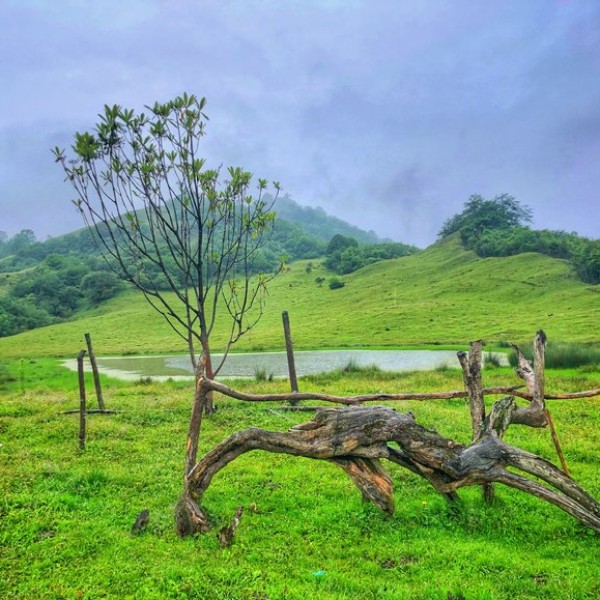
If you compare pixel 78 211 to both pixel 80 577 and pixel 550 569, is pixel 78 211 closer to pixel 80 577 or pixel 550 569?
pixel 80 577

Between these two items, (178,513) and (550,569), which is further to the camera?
(178,513)

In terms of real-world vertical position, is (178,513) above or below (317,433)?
below

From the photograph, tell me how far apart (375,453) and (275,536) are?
1.95 metres

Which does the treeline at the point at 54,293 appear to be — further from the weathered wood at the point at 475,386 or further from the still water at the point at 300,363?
the weathered wood at the point at 475,386

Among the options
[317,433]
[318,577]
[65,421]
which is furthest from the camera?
[65,421]

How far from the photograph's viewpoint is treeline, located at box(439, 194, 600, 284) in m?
62.7

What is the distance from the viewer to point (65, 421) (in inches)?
560

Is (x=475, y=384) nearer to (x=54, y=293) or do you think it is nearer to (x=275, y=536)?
A: (x=275, y=536)

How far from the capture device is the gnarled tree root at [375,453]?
661 cm

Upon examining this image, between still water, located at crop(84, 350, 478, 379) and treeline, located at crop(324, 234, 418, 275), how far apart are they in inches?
Answer: 2481

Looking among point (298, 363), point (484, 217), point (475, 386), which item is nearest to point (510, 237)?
point (484, 217)

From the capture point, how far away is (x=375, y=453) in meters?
6.70

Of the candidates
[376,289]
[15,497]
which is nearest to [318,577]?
[15,497]

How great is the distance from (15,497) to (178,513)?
335cm
